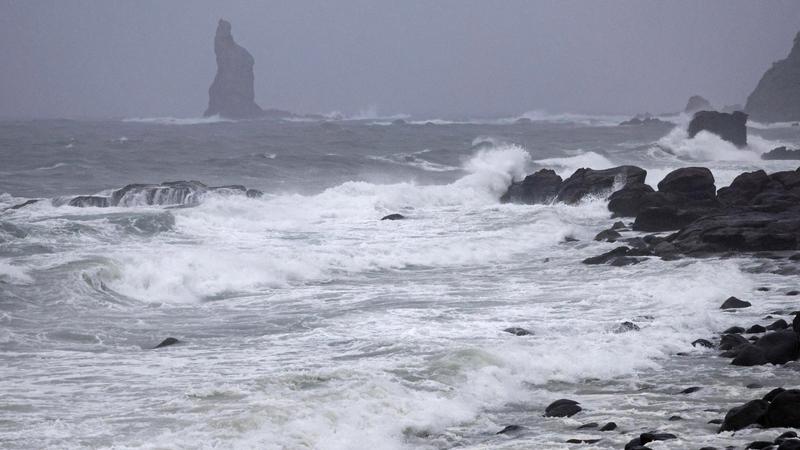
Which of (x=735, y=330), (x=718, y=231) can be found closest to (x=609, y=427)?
(x=735, y=330)

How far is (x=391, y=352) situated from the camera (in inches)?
514

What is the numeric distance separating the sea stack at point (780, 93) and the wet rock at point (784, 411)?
353ft

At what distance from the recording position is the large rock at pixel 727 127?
56.2m

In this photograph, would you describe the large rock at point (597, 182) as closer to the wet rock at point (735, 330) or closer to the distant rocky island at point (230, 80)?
the wet rock at point (735, 330)

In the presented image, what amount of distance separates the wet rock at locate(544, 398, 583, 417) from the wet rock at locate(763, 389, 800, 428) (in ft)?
7.02

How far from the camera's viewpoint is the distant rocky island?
125m

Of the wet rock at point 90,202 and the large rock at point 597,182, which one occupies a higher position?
the large rock at point 597,182

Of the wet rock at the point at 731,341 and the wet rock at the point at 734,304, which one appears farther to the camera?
the wet rock at the point at 734,304

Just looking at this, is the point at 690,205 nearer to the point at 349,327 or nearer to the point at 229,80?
the point at 349,327

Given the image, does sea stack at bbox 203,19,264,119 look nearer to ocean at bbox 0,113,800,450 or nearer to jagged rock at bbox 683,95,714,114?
jagged rock at bbox 683,95,714,114

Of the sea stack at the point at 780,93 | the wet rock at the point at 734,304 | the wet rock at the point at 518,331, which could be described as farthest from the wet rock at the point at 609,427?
the sea stack at the point at 780,93

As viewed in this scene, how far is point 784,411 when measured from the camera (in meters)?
8.89

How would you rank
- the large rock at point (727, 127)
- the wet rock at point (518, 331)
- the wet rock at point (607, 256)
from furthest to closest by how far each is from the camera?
the large rock at point (727, 127), the wet rock at point (607, 256), the wet rock at point (518, 331)

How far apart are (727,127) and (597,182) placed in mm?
29399
